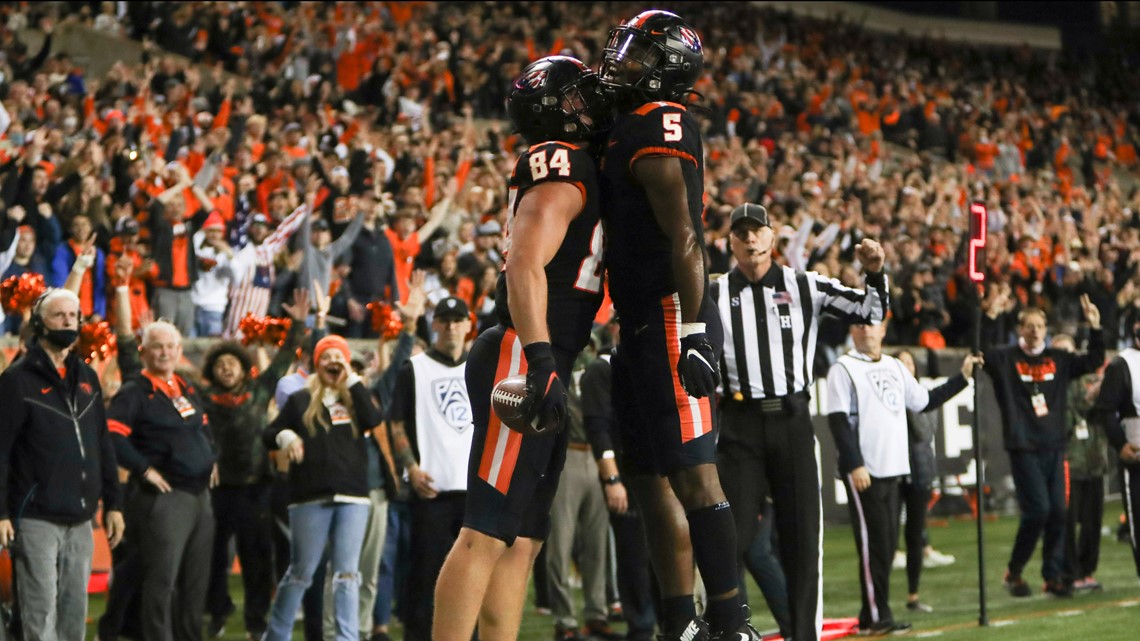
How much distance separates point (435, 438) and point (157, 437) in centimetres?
157

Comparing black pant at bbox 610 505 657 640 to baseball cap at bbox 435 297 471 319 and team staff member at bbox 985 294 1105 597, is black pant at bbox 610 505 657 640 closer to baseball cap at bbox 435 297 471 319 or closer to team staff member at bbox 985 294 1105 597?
baseball cap at bbox 435 297 471 319

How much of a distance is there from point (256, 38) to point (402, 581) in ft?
45.2

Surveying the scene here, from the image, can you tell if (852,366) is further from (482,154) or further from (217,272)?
(482,154)

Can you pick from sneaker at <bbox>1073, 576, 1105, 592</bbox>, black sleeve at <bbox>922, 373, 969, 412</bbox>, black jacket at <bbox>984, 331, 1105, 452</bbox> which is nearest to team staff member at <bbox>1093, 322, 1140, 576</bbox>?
black jacket at <bbox>984, 331, 1105, 452</bbox>

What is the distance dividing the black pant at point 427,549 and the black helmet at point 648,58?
385 centimetres

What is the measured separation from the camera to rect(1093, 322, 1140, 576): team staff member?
37.3ft

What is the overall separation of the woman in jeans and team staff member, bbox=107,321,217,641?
1.63 feet

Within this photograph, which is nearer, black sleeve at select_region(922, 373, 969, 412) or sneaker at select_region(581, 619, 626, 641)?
sneaker at select_region(581, 619, 626, 641)

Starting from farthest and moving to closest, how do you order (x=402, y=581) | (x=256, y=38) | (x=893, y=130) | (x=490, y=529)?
(x=893, y=130) < (x=256, y=38) < (x=402, y=581) < (x=490, y=529)

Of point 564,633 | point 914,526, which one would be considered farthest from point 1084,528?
point 564,633

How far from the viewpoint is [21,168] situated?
1427 cm

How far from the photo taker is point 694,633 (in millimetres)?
5539

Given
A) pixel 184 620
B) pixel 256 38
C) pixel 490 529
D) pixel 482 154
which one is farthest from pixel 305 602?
pixel 256 38

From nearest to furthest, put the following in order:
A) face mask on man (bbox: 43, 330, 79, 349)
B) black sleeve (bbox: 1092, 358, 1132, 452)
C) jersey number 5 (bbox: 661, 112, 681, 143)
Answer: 1. jersey number 5 (bbox: 661, 112, 681, 143)
2. face mask on man (bbox: 43, 330, 79, 349)
3. black sleeve (bbox: 1092, 358, 1132, 452)
